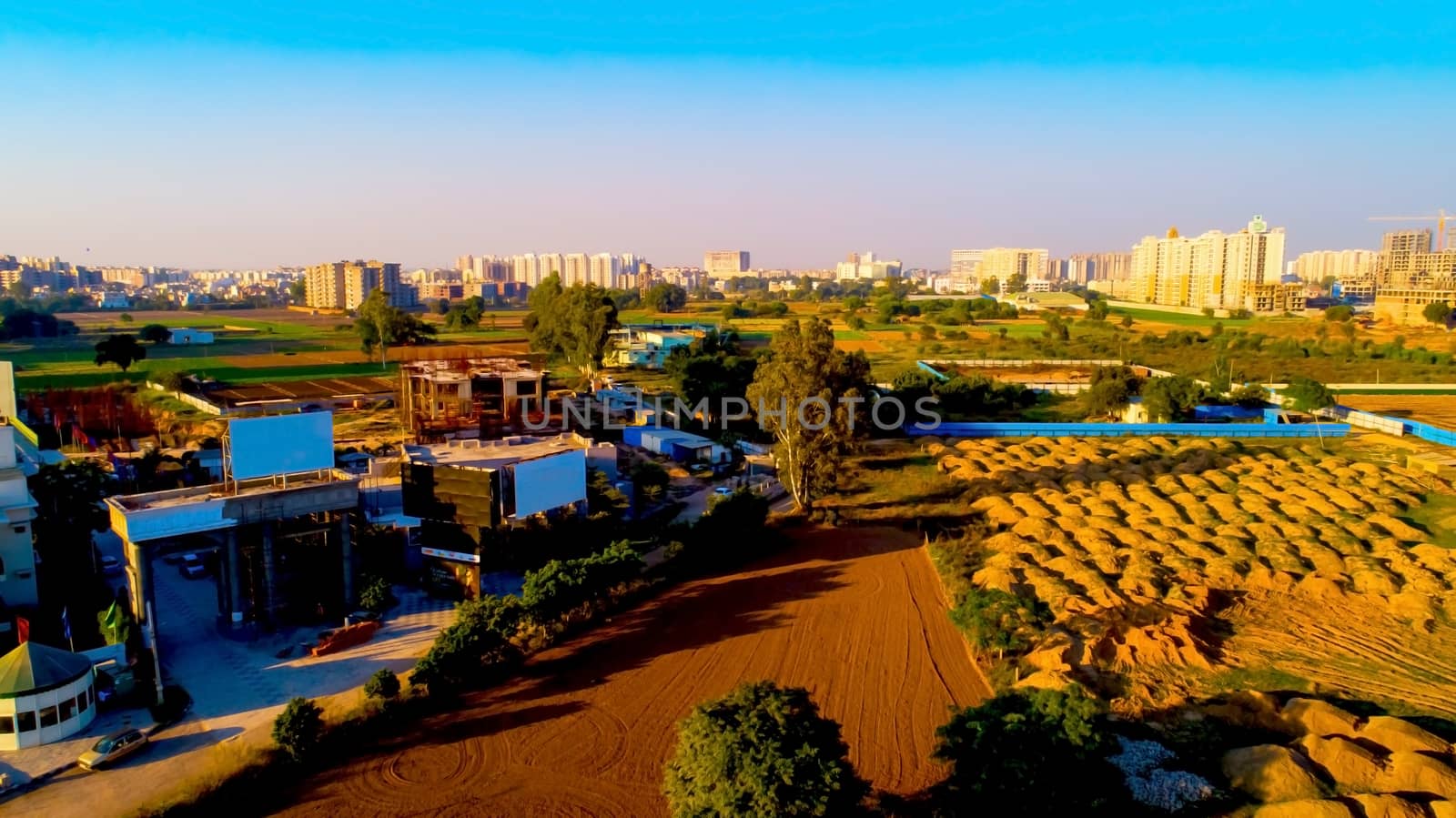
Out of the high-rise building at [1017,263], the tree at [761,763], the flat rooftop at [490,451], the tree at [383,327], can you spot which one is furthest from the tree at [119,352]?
the high-rise building at [1017,263]

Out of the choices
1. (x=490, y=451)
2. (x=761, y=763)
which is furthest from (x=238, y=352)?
(x=761, y=763)

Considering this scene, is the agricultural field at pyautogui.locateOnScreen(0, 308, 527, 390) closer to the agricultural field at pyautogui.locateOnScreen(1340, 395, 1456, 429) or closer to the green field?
the agricultural field at pyautogui.locateOnScreen(1340, 395, 1456, 429)

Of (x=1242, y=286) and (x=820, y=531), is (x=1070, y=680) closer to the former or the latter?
(x=820, y=531)

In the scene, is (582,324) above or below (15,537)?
above

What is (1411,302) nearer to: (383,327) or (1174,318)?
(1174,318)

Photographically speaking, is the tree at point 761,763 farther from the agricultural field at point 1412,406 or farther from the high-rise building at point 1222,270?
the high-rise building at point 1222,270

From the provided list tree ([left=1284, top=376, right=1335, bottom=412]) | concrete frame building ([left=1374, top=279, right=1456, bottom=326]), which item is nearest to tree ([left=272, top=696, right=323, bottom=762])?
tree ([left=1284, top=376, right=1335, bottom=412])
